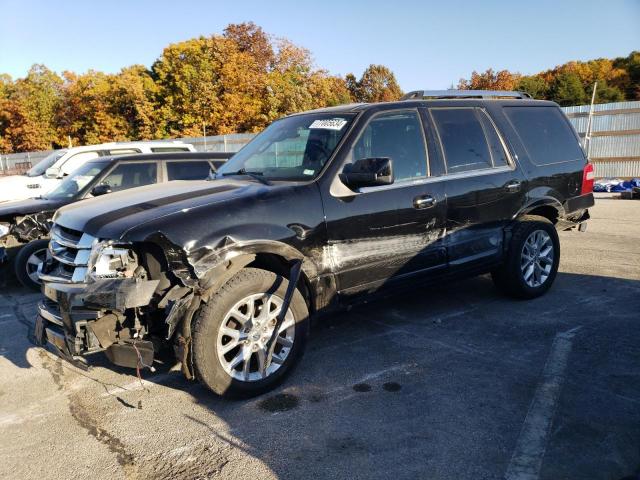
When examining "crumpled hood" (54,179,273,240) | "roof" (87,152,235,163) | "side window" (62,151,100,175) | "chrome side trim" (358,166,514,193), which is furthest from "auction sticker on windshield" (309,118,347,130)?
"side window" (62,151,100,175)

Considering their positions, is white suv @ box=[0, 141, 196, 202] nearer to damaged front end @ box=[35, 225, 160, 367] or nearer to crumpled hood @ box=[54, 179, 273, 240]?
crumpled hood @ box=[54, 179, 273, 240]

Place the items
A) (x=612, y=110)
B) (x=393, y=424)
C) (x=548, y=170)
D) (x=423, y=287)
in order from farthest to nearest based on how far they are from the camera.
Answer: (x=612, y=110), (x=548, y=170), (x=423, y=287), (x=393, y=424)

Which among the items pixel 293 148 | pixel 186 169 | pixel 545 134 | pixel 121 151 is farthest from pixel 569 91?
pixel 293 148

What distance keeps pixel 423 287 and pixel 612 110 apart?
20.7 metres

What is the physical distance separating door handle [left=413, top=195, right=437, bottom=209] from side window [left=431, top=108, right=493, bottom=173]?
1.32 feet

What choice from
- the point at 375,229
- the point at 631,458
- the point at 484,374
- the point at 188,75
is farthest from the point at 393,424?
the point at 188,75

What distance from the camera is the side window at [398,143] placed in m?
4.32

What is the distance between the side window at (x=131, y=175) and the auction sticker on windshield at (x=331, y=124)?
4.14 metres

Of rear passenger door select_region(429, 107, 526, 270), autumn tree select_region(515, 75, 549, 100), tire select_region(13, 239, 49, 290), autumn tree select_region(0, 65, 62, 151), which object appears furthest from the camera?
autumn tree select_region(515, 75, 549, 100)

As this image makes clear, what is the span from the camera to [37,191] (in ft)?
36.6

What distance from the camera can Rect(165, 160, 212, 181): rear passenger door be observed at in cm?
804

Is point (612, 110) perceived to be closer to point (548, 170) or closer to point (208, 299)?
point (548, 170)

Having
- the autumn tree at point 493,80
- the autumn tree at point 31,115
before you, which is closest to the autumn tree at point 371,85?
the autumn tree at point 493,80

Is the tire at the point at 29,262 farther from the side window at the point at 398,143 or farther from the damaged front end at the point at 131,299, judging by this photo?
the side window at the point at 398,143
